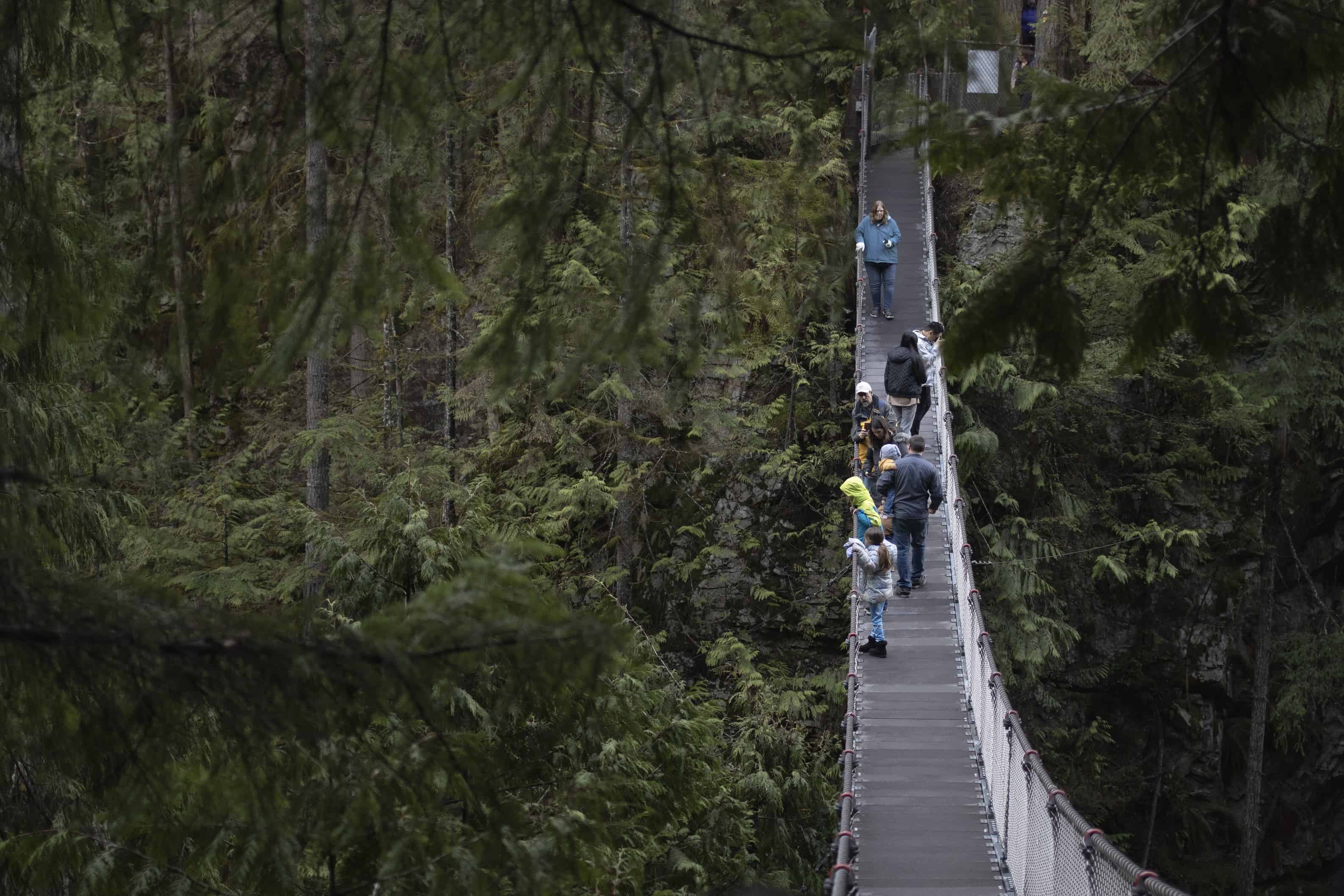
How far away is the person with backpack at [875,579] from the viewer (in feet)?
25.7

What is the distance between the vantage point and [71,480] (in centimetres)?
591

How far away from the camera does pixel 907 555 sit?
348 inches

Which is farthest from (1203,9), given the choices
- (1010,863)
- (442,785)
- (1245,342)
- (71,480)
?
(1245,342)

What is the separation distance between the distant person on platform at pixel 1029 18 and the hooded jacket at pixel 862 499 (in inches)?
389

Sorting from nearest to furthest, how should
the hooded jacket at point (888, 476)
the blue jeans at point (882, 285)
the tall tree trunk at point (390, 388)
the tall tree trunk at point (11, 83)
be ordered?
the tall tree trunk at point (11, 83) → the hooded jacket at point (888, 476) → the tall tree trunk at point (390, 388) → the blue jeans at point (882, 285)

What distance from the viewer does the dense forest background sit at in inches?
101

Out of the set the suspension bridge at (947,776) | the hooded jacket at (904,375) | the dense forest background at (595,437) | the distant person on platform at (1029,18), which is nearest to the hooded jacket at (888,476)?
the suspension bridge at (947,776)

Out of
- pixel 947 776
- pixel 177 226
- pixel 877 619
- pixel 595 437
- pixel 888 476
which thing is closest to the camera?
pixel 177 226

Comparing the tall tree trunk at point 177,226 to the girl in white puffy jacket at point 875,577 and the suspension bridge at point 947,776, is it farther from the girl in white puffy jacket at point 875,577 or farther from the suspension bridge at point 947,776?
the girl in white puffy jacket at point 875,577

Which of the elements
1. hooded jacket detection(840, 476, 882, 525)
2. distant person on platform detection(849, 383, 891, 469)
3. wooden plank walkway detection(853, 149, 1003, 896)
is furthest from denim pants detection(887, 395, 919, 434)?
hooded jacket detection(840, 476, 882, 525)

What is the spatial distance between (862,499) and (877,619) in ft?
2.74

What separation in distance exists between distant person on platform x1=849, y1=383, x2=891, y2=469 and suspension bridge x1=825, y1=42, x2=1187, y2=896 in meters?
0.68

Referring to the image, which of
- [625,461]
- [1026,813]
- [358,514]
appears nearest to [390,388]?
[625,461]

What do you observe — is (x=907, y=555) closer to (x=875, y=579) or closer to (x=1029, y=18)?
(x=875, y=579)
